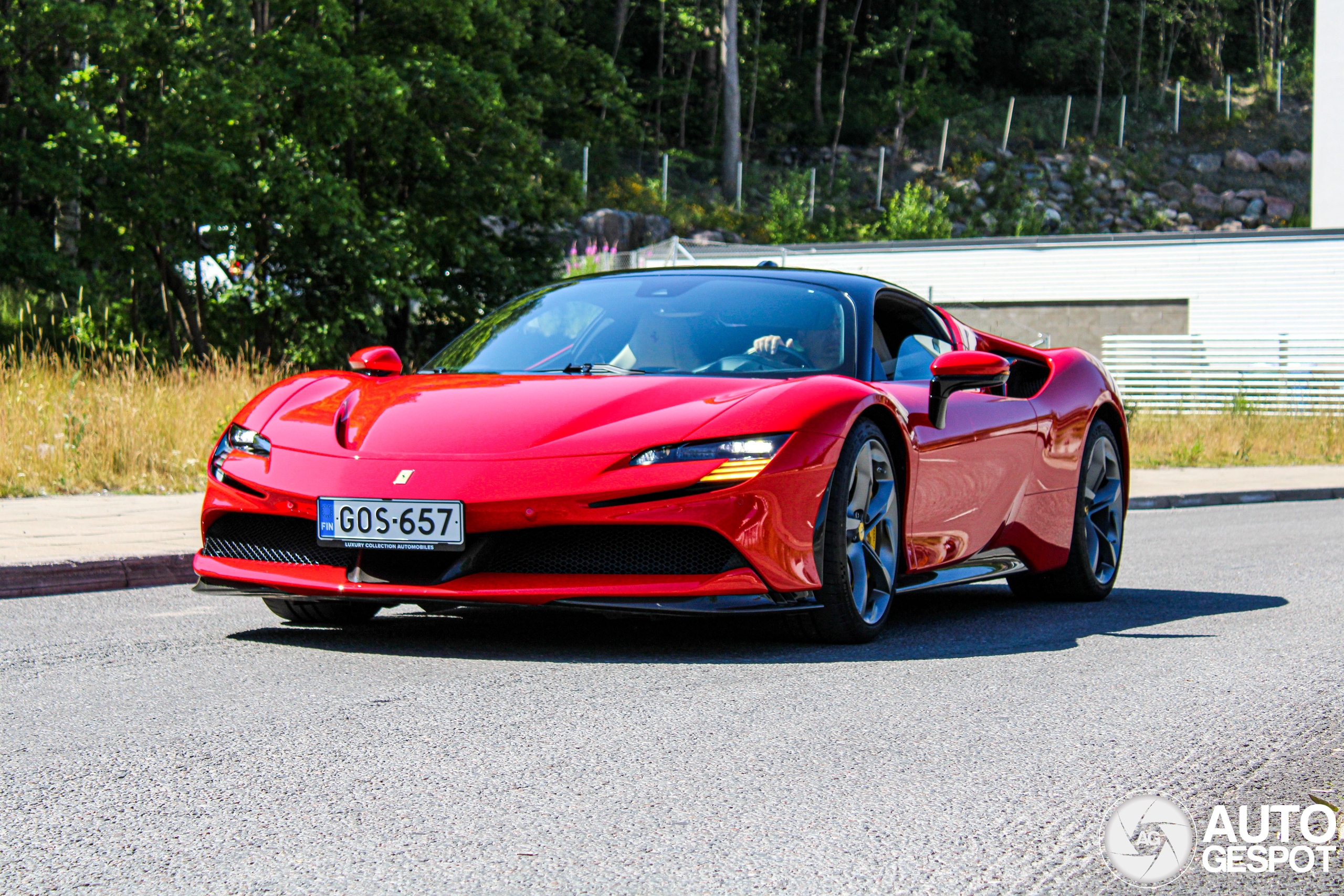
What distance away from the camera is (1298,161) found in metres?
54.3

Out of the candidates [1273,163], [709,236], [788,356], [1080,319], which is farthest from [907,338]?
[1273,163]

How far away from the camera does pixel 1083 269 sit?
3159 cm

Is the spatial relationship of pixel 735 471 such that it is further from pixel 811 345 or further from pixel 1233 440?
pixel 1233 440

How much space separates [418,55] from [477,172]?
2.00 m

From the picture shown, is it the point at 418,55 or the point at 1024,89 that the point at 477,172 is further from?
the point at 1024,89

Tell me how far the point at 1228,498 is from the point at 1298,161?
42.3 m

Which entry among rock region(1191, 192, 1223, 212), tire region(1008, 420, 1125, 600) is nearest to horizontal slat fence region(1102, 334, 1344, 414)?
tire region(1008, 420, 1125, 600)

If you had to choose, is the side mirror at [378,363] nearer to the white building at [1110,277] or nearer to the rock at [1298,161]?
the white building at [1110,277]

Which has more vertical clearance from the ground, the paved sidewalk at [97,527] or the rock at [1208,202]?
the rock at [1208,202]

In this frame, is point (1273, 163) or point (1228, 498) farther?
point (1273, 163)

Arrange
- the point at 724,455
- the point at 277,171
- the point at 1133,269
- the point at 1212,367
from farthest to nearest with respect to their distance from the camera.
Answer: the point at 1133,269 → the point at 1212,367 → the point at 277,171 → the point at 724,455

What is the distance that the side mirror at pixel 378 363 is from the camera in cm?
636

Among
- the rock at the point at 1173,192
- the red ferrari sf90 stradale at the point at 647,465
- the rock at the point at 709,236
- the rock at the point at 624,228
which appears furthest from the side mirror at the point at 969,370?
the rock at the point at 1173,192

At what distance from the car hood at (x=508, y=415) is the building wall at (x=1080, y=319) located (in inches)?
1015
